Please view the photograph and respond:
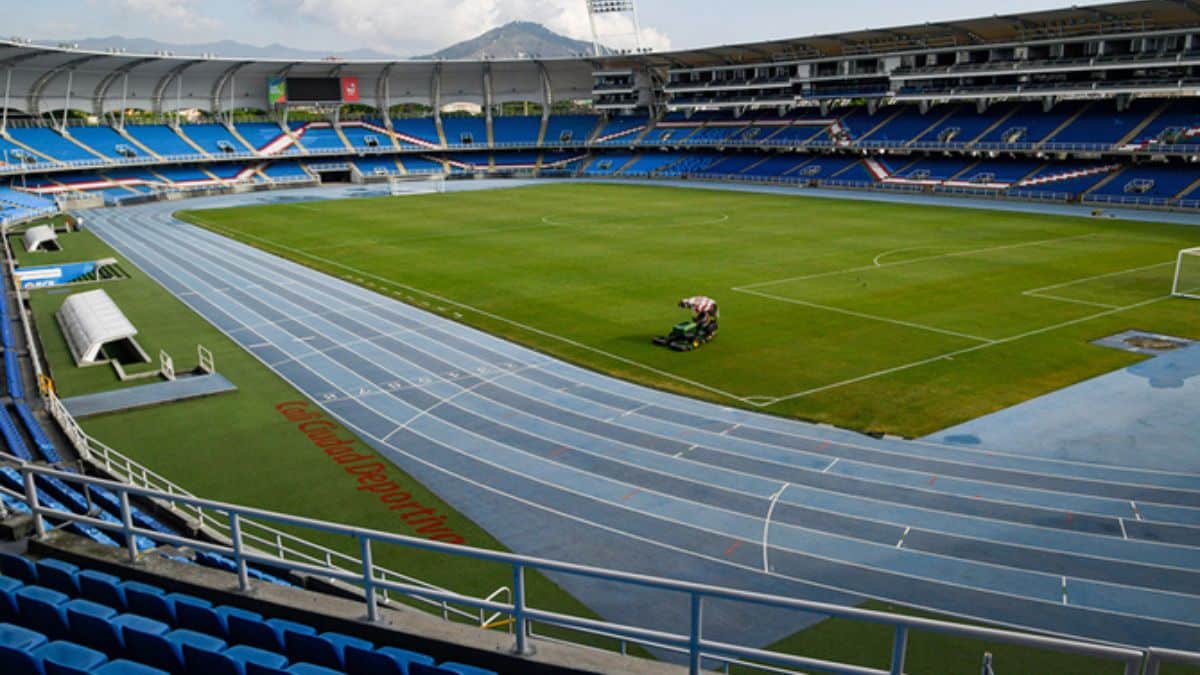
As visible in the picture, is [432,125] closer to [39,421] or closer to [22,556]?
[39,421]

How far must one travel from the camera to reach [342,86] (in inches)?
3339

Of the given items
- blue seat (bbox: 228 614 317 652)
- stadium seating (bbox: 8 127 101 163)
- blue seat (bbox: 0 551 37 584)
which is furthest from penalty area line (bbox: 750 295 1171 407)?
stadium seating (bbox: 8 127 101 163)

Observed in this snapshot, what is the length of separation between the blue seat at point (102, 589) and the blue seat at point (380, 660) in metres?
2.47

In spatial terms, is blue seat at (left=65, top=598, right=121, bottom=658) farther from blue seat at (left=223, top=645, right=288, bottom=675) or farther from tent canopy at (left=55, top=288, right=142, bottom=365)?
tent canopy at (left=55, top=288, right=142, bottom=365)

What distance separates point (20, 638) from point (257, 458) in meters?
11.0

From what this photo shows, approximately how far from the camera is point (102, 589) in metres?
7.20

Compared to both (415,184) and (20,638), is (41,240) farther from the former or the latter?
(20,638)

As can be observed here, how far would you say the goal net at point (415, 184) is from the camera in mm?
71438

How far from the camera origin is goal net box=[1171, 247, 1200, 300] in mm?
29250

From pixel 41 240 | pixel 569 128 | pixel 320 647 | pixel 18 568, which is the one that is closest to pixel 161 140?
pixel 41 240

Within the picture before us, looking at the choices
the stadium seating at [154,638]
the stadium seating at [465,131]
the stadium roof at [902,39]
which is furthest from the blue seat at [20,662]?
the stadium seating at [465,131]

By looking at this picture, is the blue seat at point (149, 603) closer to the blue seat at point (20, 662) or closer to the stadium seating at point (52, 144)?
the blue seat at point (20, 662)

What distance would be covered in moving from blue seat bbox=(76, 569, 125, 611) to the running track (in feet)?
19.8

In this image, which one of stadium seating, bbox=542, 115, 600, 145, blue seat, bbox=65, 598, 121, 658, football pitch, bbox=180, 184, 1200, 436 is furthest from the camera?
stadium seating, bbox=542, 115, 600, 145
